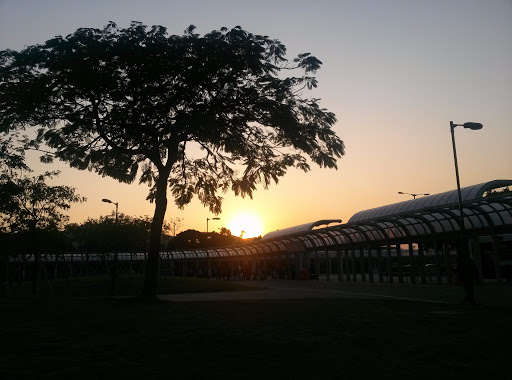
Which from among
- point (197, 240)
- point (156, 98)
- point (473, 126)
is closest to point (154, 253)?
point (156, 98)

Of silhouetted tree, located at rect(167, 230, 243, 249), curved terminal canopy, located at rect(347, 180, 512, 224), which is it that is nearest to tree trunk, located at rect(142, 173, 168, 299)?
curved terminal canopy, located at rect(347, 180, 512, 224)

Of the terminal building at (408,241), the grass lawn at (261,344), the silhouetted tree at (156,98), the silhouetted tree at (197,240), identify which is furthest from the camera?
the silhouetted tree at (197,240)

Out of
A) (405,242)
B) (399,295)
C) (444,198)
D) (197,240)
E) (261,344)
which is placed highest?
(197,240)

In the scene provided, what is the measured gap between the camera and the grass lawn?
6961 mm

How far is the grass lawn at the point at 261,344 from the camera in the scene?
696cm

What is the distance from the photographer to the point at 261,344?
30.1 ft

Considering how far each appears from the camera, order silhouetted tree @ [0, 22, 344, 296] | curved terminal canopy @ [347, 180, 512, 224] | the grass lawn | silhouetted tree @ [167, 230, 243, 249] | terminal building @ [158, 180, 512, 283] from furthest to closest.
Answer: silhouetted tree @ [167, 230, 243, 249] → curved terminal canopy @ [347, 180, 512, 224] → terminal building @ [158, 180, 512, 283] → silhouetted tree @ [0, 22, 344, 296] → the grass lawn

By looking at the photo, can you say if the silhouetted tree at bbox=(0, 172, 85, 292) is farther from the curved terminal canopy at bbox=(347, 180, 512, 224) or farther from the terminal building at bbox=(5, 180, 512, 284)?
the curved terminal canopy at bbox=(347, 180, 512, 224)

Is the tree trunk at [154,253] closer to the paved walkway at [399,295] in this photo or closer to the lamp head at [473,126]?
the paved walkway at [399,295]

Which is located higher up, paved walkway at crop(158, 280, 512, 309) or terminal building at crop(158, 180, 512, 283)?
terminal building at crop(158, 180, 512, 283)

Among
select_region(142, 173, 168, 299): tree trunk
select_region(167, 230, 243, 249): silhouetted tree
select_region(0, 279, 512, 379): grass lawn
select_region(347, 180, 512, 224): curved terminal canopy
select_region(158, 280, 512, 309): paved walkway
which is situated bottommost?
select_region(0, 279, 512, 379): grass lawn

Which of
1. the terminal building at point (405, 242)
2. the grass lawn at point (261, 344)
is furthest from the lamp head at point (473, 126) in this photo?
the grass lawn at point (261, 344)

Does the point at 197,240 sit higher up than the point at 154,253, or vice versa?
the point at 197,240

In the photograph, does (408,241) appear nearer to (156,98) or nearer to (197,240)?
(156,98)
